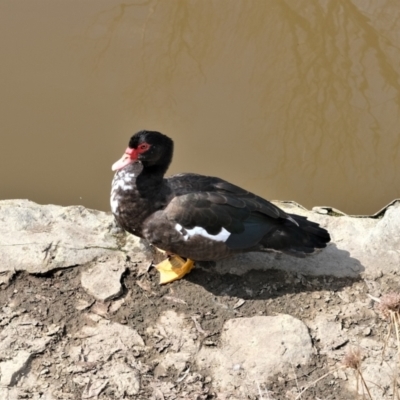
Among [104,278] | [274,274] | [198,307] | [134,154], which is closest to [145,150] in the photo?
[134,154]

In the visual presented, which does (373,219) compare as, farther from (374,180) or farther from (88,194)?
(88,194)

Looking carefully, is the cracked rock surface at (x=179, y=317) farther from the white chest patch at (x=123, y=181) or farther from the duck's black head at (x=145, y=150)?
the duck's black head at (x=145, y=150)

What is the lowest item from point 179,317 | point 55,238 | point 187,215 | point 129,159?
point 179,317

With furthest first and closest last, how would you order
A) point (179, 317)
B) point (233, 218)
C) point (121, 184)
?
point (121, 184)
point (233, 218)
point (179, 317)

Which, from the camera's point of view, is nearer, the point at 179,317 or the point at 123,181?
the point at 179,317

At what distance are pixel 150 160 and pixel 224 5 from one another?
125 inches

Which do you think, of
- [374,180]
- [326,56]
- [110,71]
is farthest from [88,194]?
[326,56]

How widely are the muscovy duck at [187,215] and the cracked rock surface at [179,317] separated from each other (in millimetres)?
209

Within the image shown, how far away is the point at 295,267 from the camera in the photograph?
12.4 feet

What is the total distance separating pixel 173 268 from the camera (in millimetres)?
3627

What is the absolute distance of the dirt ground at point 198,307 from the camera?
121 inches

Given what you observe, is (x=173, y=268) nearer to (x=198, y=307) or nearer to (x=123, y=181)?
(x=198, y=307)

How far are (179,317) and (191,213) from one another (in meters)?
0.59

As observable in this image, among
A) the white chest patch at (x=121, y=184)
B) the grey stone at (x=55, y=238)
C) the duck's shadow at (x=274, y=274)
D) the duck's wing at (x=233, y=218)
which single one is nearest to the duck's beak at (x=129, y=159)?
the white chest patch at (x=121, y=184)
